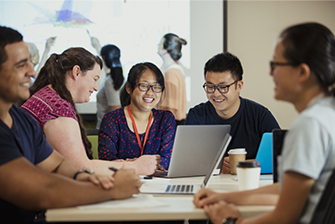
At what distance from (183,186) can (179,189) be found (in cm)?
8

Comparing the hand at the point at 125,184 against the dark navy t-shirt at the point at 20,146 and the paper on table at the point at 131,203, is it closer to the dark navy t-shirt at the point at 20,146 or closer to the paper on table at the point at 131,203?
the paper on table at the point at 131,203

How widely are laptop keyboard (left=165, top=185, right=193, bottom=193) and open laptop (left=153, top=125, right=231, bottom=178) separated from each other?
217mm

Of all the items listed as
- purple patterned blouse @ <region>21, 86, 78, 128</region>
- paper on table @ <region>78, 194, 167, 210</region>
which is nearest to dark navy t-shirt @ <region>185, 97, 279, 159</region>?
purple patterned blouse @ <region>21, 86, 78, 128</region>

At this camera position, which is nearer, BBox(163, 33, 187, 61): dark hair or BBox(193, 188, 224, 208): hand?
BBox(193, 188, 224, 208): hand

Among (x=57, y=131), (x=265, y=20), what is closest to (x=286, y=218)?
(x=57, y=131)

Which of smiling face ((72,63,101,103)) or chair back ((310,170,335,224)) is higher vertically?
smiling face ((72,63,101,103))

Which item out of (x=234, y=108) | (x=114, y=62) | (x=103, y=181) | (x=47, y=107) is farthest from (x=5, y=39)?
(x=114, y=62)

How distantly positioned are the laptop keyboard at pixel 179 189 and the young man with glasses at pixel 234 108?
3.17ft

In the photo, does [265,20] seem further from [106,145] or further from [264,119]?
[106,145]

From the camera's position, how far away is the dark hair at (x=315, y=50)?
1.04 meters

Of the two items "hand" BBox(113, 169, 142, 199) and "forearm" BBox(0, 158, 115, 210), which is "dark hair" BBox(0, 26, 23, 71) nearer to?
"forearm" BBox(0, 158, 115, 210)

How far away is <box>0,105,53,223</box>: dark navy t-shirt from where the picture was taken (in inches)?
47.1

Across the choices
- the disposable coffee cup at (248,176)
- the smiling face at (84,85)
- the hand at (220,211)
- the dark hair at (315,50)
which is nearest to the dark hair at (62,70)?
the smiling face at (84,85)

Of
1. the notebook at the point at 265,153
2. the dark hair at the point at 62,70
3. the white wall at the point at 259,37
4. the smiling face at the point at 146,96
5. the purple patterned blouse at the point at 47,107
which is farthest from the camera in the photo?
the white wall at the point at 259,37
